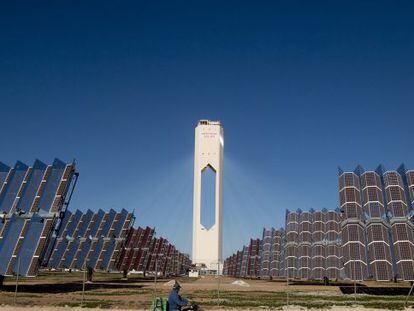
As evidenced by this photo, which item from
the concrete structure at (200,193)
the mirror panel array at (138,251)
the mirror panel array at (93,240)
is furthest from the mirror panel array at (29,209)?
the concrete structure at (200,193)

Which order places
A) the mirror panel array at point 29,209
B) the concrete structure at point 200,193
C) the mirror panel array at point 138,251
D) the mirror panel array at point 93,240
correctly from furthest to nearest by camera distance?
the concrete structure at point 200,193
the mirror panel array at point 138,251
the mirror panel array at point 93,240
the mirror panel array at point 29,209

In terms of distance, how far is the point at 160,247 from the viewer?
283ft

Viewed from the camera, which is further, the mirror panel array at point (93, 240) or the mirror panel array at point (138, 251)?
the mirror panel array at point (138, 251)

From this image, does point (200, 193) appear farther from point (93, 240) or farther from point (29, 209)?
point (29, 209)

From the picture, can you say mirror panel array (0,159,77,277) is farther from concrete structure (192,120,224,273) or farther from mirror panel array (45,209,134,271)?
concrete structure (192,120,224,273)

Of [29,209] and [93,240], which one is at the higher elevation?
[93,240]

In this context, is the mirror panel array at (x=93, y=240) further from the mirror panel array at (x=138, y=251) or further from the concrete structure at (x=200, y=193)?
the concrete structure at (x=200, y=193)

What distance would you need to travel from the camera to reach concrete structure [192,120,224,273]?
106m

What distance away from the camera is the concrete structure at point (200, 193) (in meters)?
106

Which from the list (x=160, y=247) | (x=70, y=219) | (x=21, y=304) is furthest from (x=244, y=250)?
(x=21, y=304)

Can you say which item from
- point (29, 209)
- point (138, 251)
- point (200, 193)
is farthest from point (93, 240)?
point (200, 193)

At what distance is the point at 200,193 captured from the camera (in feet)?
353

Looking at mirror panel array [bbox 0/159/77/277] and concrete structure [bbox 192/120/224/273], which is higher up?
concrete structure [bbox 192/120/224/273]

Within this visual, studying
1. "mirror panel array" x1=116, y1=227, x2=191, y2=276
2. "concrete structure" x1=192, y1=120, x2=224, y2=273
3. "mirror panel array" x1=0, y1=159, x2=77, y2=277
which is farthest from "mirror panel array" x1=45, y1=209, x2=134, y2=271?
"concrete structure" x1=192, y1=120, x2=224, y2=273
